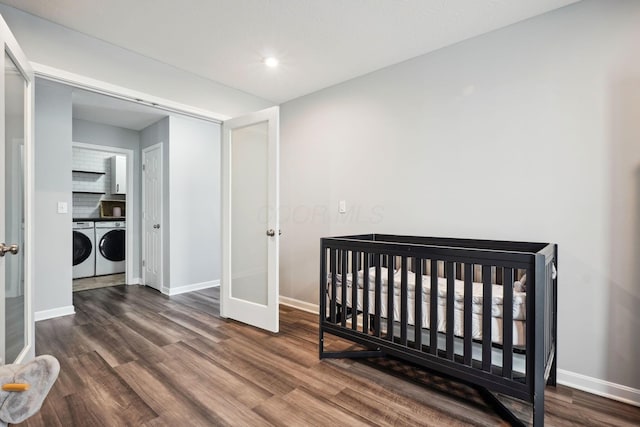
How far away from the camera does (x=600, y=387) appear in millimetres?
1845

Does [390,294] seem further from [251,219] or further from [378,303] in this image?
[251,219]

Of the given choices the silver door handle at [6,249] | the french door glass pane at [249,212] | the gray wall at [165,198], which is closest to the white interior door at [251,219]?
the french door glass pane at [249,212]

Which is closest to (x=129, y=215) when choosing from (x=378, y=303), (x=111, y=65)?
(x=111, y=65)

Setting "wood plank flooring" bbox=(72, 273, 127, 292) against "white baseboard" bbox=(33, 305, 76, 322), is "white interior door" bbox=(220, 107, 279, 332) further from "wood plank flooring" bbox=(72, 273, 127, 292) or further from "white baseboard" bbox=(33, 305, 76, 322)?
"wood plank flooring" bbox=(72, 273, 127, 292)

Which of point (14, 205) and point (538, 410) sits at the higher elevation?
point (14, 205)

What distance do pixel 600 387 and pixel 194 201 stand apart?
4.36 m

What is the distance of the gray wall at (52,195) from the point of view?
313 cm

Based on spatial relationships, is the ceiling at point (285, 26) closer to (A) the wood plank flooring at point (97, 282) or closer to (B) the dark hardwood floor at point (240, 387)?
(B) the dark hardwood floor at point (240, 387)

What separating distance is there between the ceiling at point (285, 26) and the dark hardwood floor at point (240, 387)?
2330mm

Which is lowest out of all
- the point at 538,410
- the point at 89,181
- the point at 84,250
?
the point at 538,410

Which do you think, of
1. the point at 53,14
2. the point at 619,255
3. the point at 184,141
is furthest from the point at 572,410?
the point at 184,141

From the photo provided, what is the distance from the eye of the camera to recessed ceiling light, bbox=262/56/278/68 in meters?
2.67

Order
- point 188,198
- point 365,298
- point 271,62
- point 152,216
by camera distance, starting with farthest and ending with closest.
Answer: point 152,216
point 188,198
point 271,62
point 365,298

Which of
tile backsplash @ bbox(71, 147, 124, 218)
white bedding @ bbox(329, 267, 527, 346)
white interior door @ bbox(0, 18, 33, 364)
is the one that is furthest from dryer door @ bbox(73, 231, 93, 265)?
white bedding @ bbox(329, 267, 527, 346)
